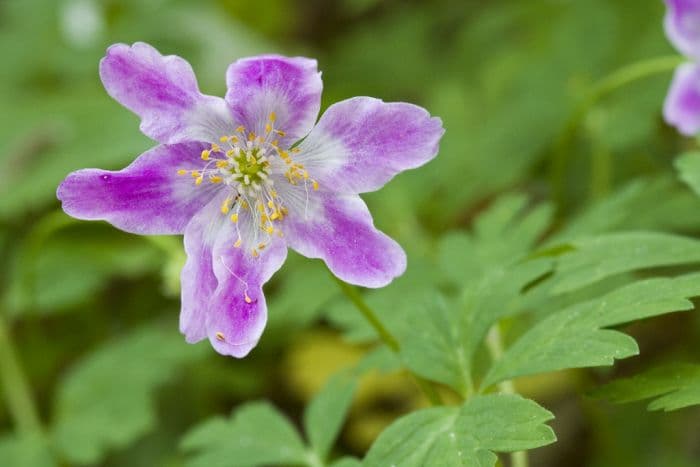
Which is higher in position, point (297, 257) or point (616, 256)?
point (297, 257)

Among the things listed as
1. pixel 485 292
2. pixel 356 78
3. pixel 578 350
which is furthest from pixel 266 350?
pixel 578 350

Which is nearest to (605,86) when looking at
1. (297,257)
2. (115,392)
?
(297,257)

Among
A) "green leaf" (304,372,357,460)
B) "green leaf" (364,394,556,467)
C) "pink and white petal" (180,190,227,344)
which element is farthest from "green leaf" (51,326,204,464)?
"green leaf" (364,394,556,467)

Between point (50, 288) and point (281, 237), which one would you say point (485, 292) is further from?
point (50, 288)

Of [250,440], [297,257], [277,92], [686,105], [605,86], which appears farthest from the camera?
[297,257]

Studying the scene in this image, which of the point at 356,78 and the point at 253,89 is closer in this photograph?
the point at 253,89

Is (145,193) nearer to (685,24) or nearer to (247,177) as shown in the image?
(247,177)

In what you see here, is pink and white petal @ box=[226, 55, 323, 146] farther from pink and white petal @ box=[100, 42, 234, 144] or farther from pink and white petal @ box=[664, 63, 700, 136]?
Result: pink and white petal @ box=[664, 63, 700, 136]
